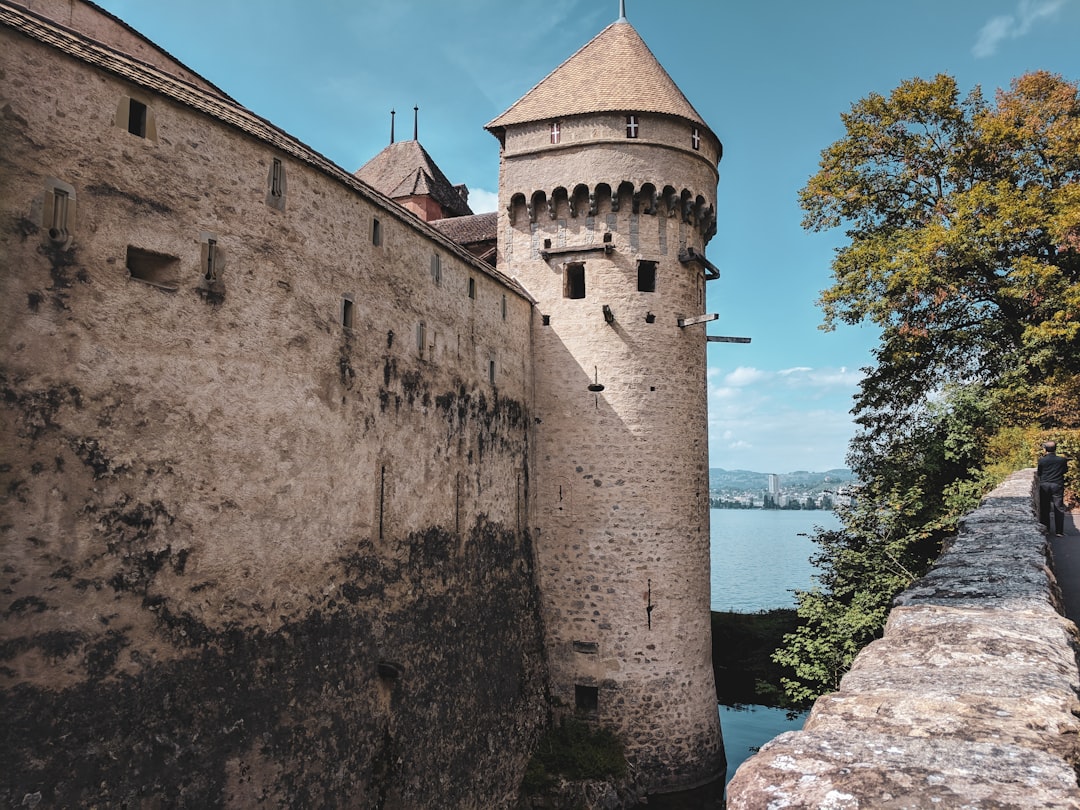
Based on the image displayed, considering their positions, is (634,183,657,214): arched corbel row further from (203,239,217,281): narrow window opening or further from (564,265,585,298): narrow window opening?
(203,239,217,281): narrow window opening

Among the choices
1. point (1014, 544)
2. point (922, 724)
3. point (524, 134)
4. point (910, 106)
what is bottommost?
point (922, 724)

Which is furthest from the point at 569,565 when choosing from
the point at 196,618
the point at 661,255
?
the point at 196,618

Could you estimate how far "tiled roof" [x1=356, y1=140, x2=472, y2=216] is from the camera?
22.5m

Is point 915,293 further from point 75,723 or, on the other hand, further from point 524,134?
point 75,723

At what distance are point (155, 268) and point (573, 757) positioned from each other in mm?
11550

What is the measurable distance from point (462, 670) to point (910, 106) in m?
16.8

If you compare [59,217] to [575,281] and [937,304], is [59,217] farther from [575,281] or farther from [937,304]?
[937,304]

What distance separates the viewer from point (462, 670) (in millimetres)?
12109

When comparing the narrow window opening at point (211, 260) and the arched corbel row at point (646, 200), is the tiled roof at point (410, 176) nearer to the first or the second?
the arched corbel row at point (646, 200)

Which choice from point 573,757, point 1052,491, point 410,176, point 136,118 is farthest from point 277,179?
point 410,176

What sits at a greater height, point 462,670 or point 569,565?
point 569,565

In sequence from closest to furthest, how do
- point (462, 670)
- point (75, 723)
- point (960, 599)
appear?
point (960, 599) < point (75, 723) < point (462, 670)

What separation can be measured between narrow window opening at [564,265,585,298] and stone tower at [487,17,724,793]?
0.10 ft

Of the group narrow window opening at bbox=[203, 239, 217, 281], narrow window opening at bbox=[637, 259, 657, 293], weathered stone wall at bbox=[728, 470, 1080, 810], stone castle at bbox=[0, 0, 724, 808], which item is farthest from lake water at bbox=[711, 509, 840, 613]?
narrow window opening at bbox=[203, 239, 217, 281]
